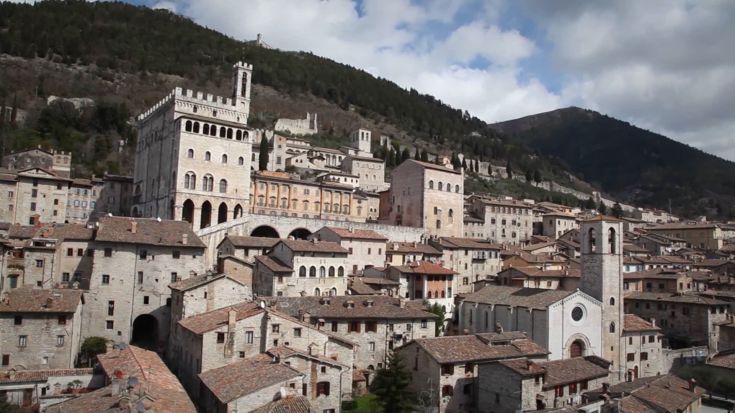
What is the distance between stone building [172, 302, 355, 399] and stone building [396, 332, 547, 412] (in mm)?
4404

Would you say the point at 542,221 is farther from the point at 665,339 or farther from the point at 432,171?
the point at 665,339

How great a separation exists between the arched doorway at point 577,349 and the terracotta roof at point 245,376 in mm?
24820

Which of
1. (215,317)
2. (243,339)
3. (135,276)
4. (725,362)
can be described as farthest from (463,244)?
(243,339)

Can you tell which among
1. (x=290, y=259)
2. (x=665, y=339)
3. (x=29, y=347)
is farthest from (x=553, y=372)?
(x=29, y=347)

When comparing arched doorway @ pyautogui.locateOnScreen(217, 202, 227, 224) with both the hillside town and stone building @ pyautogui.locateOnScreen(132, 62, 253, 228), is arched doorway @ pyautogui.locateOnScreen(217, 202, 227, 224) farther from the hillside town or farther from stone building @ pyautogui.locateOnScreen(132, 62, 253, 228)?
the hillside town

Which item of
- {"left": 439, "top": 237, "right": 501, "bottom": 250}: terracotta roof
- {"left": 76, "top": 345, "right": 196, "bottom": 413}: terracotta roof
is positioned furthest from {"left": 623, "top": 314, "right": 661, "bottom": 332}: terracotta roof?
{"left": 76, "top": 345, "right": 196, "bottom": 413}: terracotta roof

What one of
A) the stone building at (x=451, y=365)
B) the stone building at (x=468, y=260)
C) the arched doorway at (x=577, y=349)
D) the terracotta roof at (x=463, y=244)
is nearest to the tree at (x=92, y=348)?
the stone building at (x=451, y=365)

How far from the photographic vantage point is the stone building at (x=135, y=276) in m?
42.5

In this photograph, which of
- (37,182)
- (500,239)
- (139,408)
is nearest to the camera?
(139,408)

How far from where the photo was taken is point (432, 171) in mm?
79125

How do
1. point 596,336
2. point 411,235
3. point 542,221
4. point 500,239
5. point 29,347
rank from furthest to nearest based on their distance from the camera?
point 542,221, point 500,239, point 411,235, point 596,336, point 29,347

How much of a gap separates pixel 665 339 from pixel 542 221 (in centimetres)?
5001

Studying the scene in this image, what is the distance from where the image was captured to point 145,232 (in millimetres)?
45469

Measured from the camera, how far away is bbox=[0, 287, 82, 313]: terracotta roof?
35.5 metres
